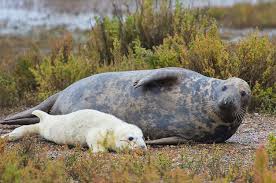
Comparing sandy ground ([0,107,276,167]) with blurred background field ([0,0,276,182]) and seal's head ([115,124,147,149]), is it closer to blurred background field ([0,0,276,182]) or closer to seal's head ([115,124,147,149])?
blurred background field ([0,0,276,182])

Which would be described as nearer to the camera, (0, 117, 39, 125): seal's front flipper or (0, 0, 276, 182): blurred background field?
(0, 0, 276, 182): blurred background field

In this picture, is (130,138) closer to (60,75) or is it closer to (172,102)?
(172,102)

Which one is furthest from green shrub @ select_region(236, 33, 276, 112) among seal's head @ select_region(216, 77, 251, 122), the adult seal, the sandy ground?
seal's head @ select_region(216, 77, 251, 122)

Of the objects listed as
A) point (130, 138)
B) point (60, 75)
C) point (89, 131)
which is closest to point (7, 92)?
point (60, 75)

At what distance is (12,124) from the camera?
927 cm

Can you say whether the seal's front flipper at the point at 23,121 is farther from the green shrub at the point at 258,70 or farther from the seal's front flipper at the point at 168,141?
the green shrub at the point at 258,70

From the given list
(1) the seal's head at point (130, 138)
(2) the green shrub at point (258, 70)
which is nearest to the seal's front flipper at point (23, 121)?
(1) the seal's head at point (130, 138)

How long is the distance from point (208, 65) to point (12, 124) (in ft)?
8.97

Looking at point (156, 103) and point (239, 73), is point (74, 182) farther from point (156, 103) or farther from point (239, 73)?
point (239, 73)

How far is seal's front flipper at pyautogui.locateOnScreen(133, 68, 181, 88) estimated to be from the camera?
799cm

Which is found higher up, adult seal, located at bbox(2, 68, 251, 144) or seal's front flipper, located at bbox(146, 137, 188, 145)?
adult seal, located at bbox(2, 68, 251, 144)

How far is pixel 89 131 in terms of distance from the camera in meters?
7.50

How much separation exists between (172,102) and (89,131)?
1.07m

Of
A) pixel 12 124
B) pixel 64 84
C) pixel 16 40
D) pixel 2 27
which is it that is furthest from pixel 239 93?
pixel 2 27
